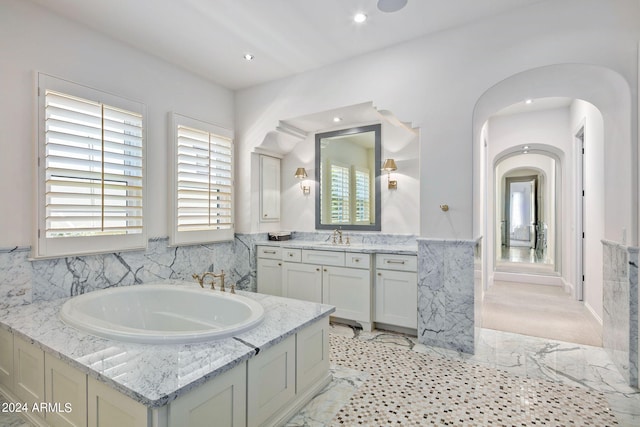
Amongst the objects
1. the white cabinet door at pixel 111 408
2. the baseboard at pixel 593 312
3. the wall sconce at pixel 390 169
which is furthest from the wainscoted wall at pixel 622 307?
the white cabinet door at pixel 111 408

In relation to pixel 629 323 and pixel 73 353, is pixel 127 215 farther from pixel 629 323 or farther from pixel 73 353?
pixel 629 323

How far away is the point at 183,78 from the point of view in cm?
359

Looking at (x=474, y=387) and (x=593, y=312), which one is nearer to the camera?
(x=474, y=387)

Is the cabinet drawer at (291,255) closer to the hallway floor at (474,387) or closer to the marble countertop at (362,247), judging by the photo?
the marble countertop at (362,247)

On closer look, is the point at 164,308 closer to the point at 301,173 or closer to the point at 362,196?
the point at 301,173

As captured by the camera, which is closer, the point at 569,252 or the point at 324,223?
the point at 324,223

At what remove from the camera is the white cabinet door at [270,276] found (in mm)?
3912

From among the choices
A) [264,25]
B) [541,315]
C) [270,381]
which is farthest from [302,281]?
[541,315]

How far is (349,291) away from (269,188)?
1.88 m

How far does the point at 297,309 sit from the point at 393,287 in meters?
1.29

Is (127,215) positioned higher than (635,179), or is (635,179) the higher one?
(635,179)

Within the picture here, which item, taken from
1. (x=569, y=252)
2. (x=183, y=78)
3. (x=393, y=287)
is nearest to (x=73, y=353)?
(x=393, y=287)

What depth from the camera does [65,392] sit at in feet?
5.32

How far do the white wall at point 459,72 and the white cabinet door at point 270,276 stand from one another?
72.4 inches
